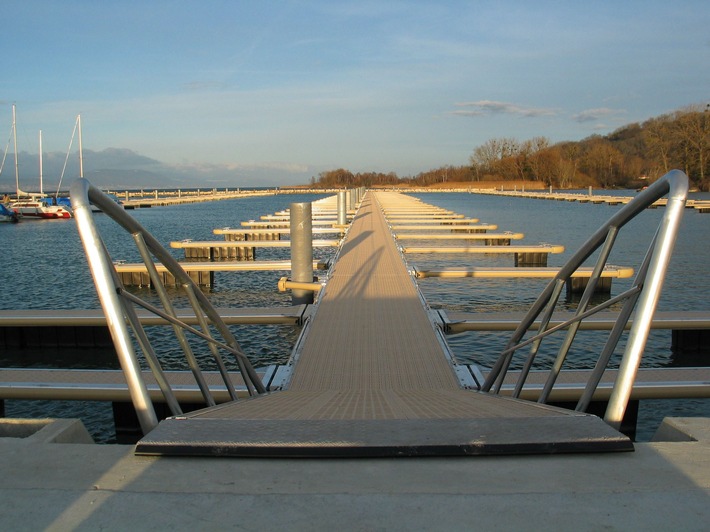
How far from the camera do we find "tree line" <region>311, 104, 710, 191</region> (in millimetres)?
75438

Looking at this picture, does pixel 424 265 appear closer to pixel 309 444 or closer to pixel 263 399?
pixel 263 399

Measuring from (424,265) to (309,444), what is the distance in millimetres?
15712

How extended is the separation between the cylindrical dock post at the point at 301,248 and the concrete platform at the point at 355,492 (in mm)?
6562

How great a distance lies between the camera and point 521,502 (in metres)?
2.03

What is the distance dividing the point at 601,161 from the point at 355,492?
4524 inches

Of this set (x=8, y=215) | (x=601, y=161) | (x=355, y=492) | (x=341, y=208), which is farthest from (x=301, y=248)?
(x=601, y=161)

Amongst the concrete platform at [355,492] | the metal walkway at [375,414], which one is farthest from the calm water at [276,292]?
the concrete platform at [355,492]

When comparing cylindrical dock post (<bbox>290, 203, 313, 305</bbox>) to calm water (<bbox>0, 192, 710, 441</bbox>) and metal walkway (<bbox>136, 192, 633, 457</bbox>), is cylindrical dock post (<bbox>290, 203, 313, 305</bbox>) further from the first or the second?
metal walkway (<bbox>136, 192, 633, 457</bbox>)

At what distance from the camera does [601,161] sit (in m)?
107

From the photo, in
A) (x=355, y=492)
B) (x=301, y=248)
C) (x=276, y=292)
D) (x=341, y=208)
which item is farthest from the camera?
(x=341, y=208)

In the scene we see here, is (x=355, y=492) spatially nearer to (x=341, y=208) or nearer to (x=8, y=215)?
(x=341, y=208)

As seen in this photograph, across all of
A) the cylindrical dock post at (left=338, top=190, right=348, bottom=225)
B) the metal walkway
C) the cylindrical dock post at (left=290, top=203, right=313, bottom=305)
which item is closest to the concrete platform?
the metal walkway

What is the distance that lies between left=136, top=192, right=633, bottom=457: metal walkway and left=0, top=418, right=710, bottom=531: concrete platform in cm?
6

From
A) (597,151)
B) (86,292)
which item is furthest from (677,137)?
(86,292)
